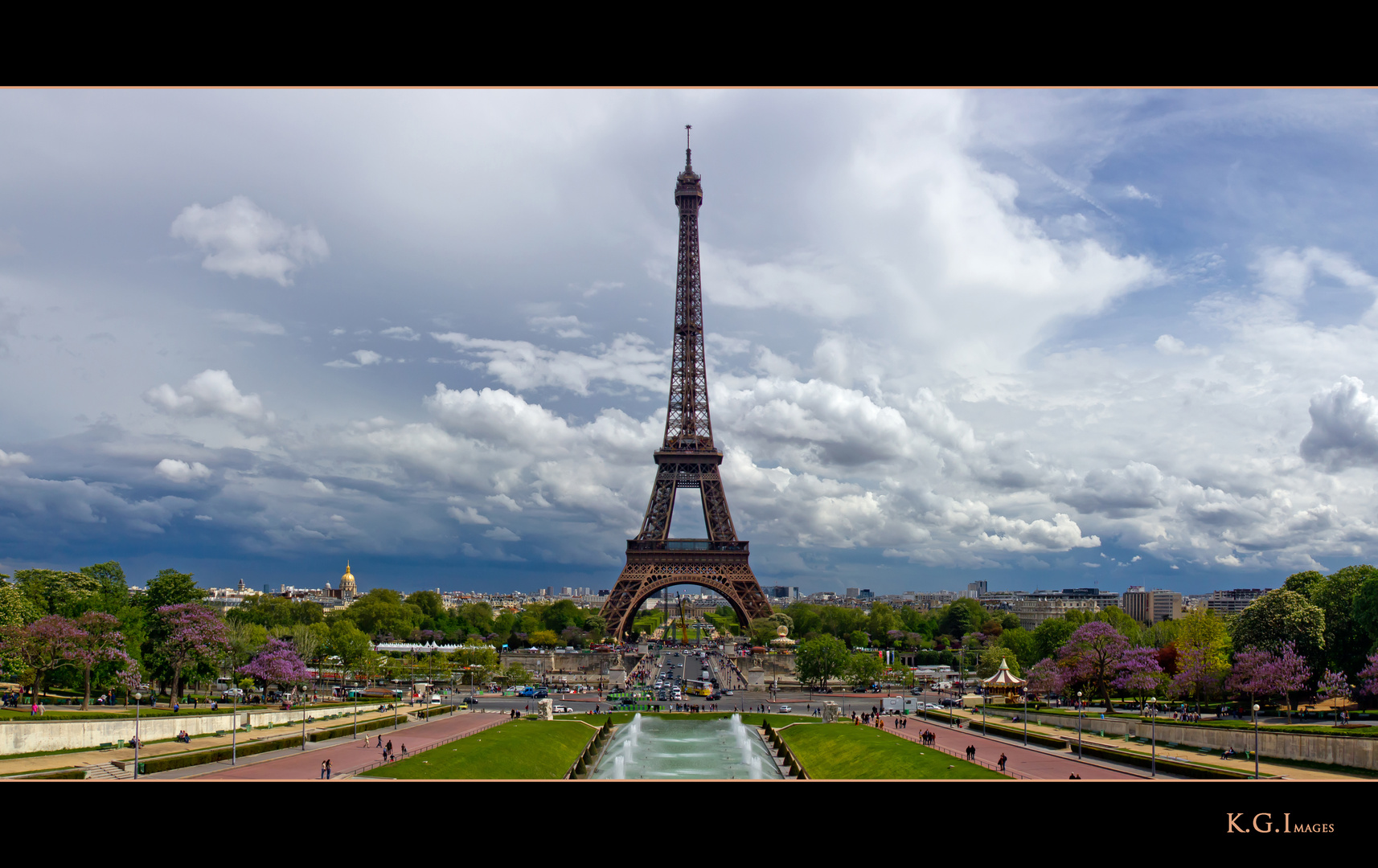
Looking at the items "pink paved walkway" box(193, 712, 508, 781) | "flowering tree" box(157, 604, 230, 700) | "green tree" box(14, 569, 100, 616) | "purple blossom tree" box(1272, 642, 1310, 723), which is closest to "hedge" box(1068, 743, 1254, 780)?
"purple blossom tree" box(1272, 642, 1310, 723)

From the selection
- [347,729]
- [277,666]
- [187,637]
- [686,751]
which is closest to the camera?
[347,729]

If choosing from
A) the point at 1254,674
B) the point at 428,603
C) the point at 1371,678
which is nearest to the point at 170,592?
the point at 1254,674

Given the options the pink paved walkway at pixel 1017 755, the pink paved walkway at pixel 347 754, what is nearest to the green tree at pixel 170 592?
the pink paved walkway at pixel 347 754

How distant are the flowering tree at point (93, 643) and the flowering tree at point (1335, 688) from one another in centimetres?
5768

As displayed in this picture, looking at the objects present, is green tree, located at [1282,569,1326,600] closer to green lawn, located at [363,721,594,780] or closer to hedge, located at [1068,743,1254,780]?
hedge, located at [1068,743,1254,780]

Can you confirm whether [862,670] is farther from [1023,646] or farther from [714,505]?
[714,505]

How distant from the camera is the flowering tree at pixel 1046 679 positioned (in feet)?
180

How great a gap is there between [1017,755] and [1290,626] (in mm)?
20664

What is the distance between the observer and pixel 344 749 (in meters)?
40.7

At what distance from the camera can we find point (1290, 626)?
49.4 metres
